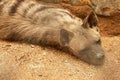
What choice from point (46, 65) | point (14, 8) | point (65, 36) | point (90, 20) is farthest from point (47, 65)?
point (14, 8)

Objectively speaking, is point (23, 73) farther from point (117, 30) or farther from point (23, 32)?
point (117, 30)

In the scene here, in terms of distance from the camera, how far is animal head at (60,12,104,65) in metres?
3.30

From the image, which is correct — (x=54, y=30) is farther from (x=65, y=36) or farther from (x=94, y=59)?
(x=94, y=59)

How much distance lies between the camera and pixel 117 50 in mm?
3488

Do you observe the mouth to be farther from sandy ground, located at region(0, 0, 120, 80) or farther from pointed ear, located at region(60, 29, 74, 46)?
pointed ear, located at region(60, 29, 74, 46)

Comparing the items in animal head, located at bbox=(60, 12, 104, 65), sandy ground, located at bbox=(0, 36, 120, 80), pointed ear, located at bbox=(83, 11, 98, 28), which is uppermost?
pointed ear, located at bbox=(83, 11, 98, 28)

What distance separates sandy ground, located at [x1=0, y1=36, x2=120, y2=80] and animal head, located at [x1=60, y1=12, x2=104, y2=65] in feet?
0.20

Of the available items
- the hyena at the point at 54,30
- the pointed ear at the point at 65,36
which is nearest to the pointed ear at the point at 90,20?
the hyena at the point at 54,30

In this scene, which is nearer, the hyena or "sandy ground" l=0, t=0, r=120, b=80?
"sandy ground" l=0, t=0, r=120, b=80

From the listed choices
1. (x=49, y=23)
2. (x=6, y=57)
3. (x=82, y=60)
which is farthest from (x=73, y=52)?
(x=6, y=57)

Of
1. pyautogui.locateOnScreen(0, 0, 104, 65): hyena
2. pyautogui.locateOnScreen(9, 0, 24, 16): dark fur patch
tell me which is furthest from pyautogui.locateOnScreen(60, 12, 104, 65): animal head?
pyautogui.locateOnScreen(9, 0, 24, 16): dark fur patch

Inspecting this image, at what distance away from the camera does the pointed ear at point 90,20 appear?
3.35 metres

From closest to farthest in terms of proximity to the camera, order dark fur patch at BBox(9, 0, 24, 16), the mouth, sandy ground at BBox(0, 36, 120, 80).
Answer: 1. sandy ground at BBox(0, 36, 120, 80)
2. the mouth
3. dark fur patch at BBox(9, 0, 24, 16)

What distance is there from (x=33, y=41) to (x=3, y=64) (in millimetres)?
416
